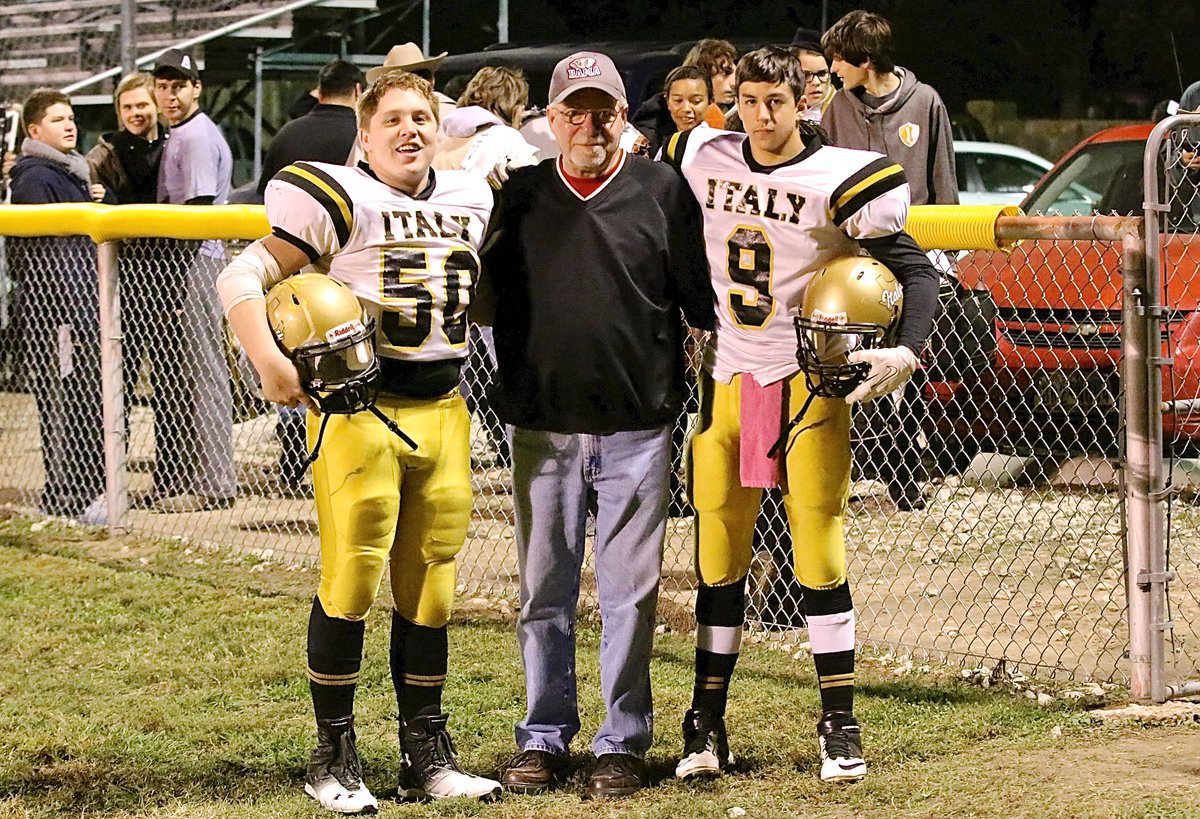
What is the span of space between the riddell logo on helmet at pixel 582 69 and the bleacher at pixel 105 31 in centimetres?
1336

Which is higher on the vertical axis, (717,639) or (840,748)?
(717,639)

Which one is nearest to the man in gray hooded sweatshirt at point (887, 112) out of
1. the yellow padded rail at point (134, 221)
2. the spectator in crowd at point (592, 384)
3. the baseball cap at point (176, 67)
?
the yellow padded rail at point (134, 221)

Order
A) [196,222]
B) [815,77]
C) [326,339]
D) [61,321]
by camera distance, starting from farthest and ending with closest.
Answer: [61,321], [815,77], [196,222], [326,339]

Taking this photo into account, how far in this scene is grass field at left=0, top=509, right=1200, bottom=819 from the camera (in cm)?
461

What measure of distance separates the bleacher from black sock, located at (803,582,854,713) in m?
13.7

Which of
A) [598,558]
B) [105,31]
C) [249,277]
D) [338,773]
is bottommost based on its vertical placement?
[338,773]

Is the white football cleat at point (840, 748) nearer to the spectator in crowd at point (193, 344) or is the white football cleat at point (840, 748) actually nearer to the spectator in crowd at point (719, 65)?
the spectator in crowd at point (719, 65)

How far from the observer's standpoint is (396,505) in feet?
14.9

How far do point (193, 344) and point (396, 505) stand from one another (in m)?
4.39

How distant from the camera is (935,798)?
4.57 meters

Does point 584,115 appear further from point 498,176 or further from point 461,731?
point 461,731

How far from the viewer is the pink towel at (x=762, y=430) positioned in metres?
4.69

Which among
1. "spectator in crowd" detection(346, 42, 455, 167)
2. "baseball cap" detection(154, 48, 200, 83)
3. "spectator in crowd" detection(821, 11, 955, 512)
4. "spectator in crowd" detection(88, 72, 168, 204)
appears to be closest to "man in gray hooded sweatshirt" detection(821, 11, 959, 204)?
"spectator in crowd" detection(821, 11, 955, 512)

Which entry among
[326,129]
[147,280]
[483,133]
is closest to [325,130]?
[326,129]
